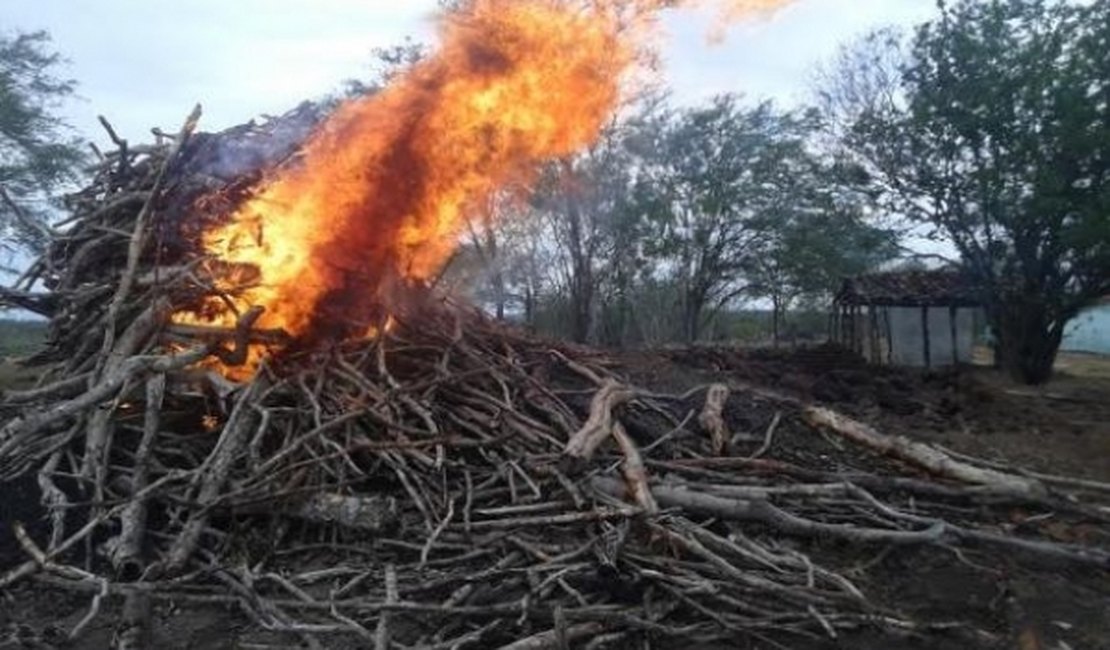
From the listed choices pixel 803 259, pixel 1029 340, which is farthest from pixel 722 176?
pixel 1029 340

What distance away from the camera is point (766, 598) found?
5.77 meters

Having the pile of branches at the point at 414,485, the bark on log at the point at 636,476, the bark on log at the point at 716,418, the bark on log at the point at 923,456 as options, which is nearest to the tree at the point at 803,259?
the bark on log at the point at 923,456

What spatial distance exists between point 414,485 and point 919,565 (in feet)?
12.1

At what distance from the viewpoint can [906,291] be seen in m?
24.5

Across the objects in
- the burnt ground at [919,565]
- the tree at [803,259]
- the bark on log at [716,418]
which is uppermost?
the tree at [803,259]

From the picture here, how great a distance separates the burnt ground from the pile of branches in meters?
0.11

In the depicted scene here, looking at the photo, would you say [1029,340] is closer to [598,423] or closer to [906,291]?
[906,291]

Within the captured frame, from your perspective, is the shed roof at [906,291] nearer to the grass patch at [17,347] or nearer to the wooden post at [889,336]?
the wooden post at [889,336]

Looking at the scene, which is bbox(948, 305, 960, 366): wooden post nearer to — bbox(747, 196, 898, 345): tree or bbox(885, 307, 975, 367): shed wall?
bbox(885, 307, 975, 367): shed wall

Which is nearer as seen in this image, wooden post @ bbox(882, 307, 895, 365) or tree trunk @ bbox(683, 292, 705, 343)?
wooden post @ bbox(882, 307, 895, 365)

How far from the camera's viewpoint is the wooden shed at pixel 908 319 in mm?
23969

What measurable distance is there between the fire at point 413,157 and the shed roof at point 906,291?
1609 centimetres

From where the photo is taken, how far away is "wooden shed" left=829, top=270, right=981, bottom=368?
24.0 meters

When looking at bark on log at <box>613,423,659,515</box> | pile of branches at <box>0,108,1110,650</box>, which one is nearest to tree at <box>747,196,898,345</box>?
pile of branches at <box>0,108,1110,650</box>
